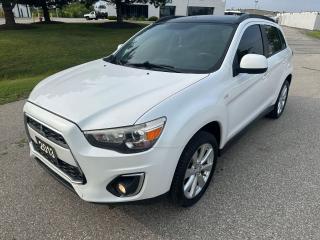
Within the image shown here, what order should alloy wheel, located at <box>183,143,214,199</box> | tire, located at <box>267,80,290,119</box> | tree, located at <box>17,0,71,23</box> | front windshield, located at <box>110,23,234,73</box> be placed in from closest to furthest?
alloy wheel, located at <box>183,143,214,199</box> < front windshield, located at <box>110,23,234,73</box> < tire, located at <box>267,80,290,119</box> < tree, located at <box>17,0,71,23</box>

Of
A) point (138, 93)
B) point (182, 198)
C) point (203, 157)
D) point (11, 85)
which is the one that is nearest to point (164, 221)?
point (182, 198)

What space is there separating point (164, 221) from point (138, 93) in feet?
3.91

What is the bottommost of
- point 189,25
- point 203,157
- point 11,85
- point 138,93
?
point 11,85

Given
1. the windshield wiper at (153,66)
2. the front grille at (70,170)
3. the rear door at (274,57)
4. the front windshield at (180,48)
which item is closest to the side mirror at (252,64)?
the front windshield at (180,48)

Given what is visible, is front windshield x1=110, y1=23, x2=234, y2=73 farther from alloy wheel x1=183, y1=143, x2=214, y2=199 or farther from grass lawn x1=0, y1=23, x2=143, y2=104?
grass lawn x1=0, y1=23, x2=143, y2=104

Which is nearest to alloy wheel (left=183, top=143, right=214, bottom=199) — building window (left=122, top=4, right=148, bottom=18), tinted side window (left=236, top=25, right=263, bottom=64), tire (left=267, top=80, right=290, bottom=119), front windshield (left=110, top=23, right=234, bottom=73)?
front windshield (left=110, top=23, right=234, bottom=73)

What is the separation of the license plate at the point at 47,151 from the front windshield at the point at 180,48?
1360mm

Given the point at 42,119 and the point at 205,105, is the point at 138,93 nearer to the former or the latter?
the point at 205,105

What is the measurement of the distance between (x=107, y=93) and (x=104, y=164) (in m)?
0.68

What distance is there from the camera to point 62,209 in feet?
9.34

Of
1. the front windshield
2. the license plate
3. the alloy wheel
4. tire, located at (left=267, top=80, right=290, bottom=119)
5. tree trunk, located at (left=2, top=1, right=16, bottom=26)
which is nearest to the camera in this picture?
the license plate

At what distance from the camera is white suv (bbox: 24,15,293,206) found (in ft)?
7.30

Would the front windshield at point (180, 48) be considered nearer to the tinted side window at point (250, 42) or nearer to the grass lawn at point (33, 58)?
the tinted side window at point (250, 42)

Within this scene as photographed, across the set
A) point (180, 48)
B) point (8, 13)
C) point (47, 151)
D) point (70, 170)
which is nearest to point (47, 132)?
point (47, 151)
